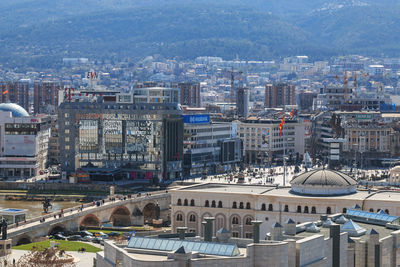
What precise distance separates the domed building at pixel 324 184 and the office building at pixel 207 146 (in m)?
62.7

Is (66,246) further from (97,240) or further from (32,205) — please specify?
(32,205)

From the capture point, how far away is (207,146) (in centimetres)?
14725

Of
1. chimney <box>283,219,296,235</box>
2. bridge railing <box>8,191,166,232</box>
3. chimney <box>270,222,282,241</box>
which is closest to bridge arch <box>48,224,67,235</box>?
bridge railing <box>8,191,166,232</box>

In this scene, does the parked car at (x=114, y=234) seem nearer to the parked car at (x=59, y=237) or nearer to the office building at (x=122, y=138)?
the parked car at (x=59, y=237)

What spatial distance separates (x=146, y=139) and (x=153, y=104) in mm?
4176

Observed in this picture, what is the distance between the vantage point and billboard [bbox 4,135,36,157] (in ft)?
476

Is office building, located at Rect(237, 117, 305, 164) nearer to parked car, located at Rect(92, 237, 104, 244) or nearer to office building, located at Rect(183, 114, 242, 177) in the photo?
office building, located at Rect(183, 114, 242, 177)

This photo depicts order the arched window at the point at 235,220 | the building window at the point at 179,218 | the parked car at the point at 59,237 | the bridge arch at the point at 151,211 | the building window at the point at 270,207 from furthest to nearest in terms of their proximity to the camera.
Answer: the bridge arch at the point at 151,211 < the parked car at the point at 59,237 < the building window at the point at 179,218 < the arched window at the point at 235,220 < the building window at the point at 270,207

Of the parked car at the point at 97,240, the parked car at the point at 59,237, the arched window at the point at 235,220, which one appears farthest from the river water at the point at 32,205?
the arched window at the point at 235,220

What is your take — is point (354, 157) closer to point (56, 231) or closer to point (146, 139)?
point (146, 139)

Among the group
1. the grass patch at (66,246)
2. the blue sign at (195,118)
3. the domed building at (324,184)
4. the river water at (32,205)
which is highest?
the blue sign at (195,118)

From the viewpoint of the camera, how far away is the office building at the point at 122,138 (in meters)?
136

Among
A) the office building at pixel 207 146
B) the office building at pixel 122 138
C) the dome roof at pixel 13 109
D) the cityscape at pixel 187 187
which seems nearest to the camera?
the cityscape at pixel 187 187

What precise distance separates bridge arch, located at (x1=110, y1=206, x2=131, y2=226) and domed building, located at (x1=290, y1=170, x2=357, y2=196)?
28566mm
